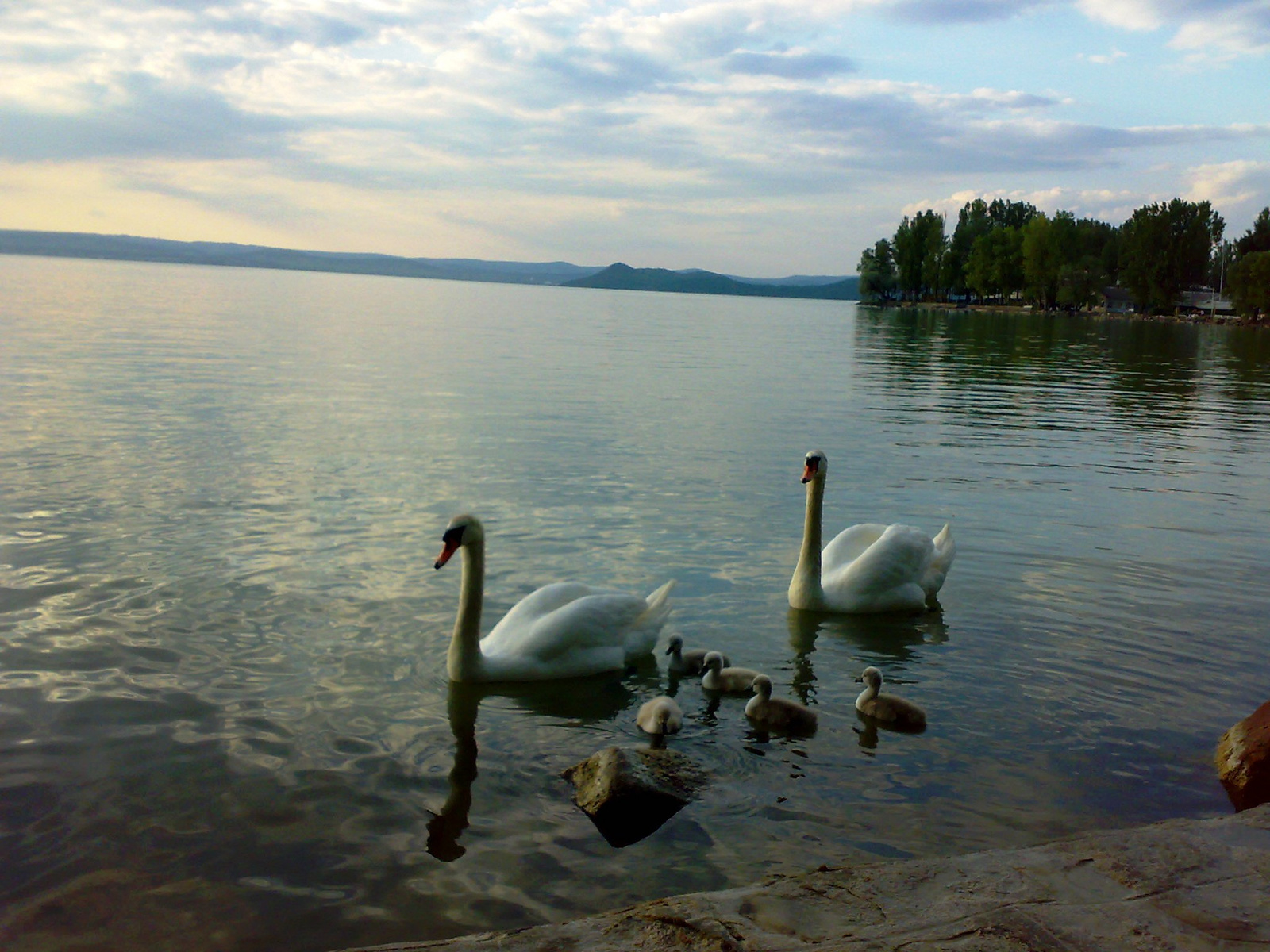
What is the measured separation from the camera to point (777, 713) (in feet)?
24.8

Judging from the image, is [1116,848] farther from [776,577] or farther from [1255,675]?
[776,577]

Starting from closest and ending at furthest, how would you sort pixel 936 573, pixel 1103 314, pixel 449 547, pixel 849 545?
1. pixel 449 547
2. pixel 936 573
3. pixel 849 545
4. pixel 1103 314

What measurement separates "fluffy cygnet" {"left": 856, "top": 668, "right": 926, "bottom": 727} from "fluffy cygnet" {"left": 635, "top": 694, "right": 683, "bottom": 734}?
1.35 metres

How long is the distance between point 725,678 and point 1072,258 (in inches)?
6215

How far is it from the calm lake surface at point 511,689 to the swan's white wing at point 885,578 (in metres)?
0.19

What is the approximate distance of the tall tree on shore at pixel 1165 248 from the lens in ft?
422

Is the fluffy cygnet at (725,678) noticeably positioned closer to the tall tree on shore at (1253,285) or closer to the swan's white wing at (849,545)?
the swan's white wing at (849,545)

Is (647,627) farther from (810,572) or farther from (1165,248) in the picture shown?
(1165,248)

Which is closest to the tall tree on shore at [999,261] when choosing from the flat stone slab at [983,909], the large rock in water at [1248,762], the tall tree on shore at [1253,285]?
the tall tree on shore at [1253,285]

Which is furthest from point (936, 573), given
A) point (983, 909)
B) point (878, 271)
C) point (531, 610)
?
point (878, 271)

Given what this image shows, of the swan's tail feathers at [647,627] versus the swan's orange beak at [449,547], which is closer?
the swan's orange beak at [449,547]

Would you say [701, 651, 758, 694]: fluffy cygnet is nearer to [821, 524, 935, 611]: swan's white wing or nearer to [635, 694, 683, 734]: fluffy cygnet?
[635, 694, 683, 734]: fluffy cygnet

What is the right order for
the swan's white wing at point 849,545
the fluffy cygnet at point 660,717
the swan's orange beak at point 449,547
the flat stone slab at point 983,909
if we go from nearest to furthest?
1. the flat stone slab at point 983,909
2. the fluffy cygnet at point 660,717
3. the swan's orange beak at point 449,547
4. the swan's white wing at point 849,545

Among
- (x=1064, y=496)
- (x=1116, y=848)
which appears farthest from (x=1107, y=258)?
(x=1116, y=848)
